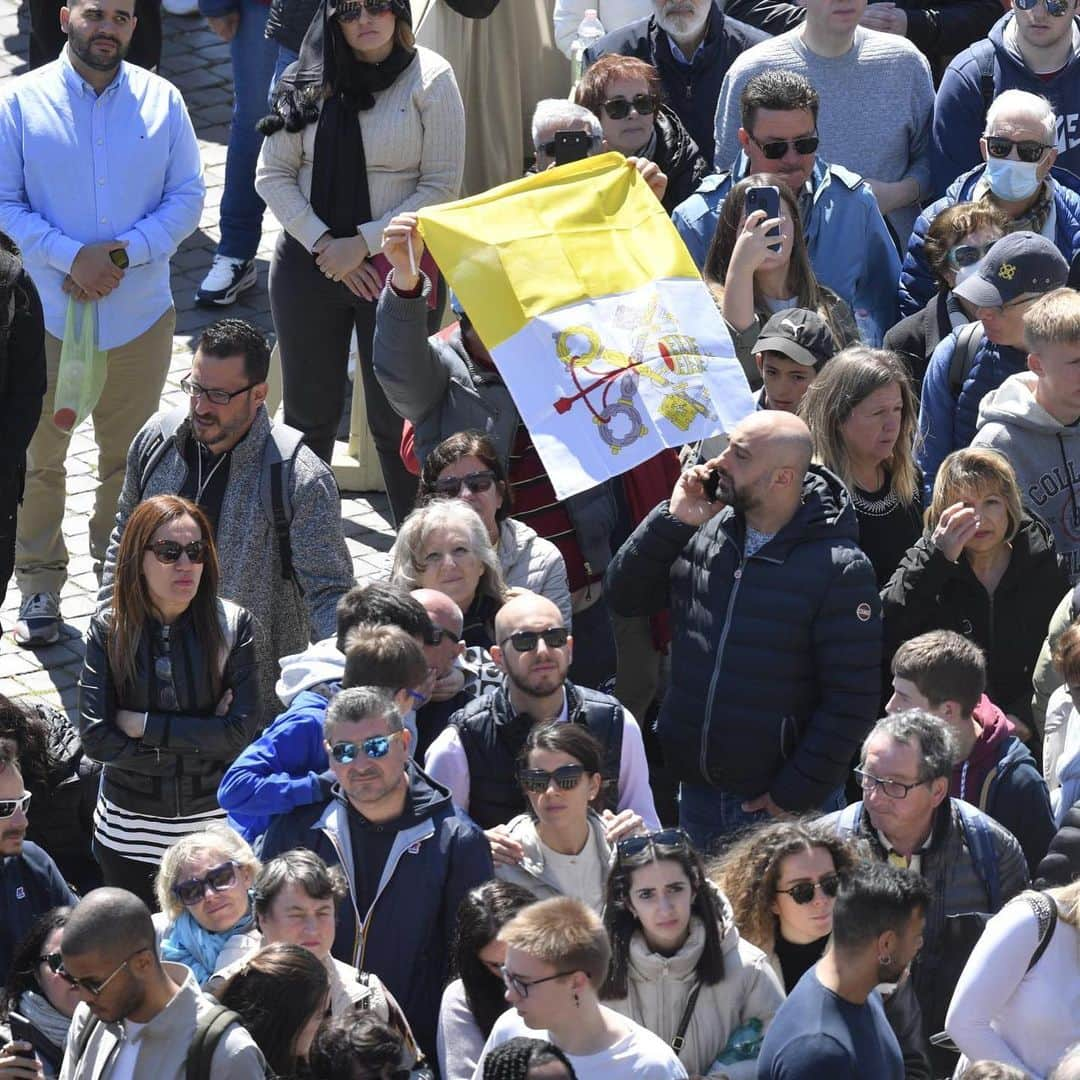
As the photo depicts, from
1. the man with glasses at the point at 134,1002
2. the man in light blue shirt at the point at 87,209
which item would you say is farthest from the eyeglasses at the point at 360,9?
the man with glasses at the point at 134,1002

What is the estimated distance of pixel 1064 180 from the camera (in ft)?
30.6

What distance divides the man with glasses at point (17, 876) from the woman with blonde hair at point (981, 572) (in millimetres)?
2655

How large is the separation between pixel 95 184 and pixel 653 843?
4.56 metres

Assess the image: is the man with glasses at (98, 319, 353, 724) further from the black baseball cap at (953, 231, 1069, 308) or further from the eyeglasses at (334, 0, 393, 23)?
the black baseball cap at (953, 231, 1069, 308)

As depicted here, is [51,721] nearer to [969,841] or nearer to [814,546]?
[814,546]

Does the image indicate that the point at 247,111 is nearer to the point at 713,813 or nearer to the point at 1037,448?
the point at 1037,448

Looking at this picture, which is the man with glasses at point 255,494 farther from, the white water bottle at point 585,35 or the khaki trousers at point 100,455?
the white water bottle at point 585,35

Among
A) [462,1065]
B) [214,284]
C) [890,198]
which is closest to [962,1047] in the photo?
[462,1065]

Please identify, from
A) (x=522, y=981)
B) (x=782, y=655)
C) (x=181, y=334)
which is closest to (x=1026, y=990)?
(x=522, y=981)

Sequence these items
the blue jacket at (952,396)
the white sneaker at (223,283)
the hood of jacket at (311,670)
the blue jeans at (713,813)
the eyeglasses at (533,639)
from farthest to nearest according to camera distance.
→ the white sneaker at (223,283) → the blue jacket at (952,396) → the blue jeans at (713,813) → the hood of jacket at (311,670) → the eyeglasses at (533,639)

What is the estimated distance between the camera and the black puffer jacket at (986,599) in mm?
7105

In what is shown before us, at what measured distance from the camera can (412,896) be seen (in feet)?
20.0

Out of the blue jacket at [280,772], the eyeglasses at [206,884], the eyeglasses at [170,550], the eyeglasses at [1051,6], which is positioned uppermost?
the eyeglasses at [1051,6]

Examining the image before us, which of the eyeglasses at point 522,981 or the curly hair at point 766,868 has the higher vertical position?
the eyeglasses at point 522,981
